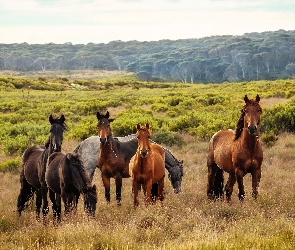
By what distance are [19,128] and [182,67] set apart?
140864 millimetres

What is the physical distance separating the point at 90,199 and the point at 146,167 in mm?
1594

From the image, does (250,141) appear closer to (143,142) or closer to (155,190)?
(143,142)

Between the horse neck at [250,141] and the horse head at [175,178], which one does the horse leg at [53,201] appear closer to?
the horse head at [175,178]

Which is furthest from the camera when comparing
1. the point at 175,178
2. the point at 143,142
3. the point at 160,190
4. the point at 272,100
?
the point at 272,100

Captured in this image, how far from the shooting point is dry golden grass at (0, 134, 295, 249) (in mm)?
5480

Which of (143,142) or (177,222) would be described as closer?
(177,222)

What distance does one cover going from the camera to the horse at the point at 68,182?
22.7 feet

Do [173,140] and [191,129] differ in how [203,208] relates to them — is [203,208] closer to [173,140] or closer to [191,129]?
[173,140]

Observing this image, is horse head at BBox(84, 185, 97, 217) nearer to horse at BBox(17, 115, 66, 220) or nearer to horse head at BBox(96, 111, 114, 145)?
horse at BBox(17, 115, 66, 220)

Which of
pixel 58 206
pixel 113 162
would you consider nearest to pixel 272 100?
pixel 113 162

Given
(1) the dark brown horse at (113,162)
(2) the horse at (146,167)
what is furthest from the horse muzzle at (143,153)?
(1) the dark brown horse at (113,162)

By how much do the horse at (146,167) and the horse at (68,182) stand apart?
→ 1.26 metres

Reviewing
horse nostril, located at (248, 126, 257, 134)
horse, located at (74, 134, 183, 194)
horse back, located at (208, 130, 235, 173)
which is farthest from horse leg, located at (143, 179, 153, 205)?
horse nostril, located at (248, 126, 257, 134)

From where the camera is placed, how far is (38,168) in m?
8.18
